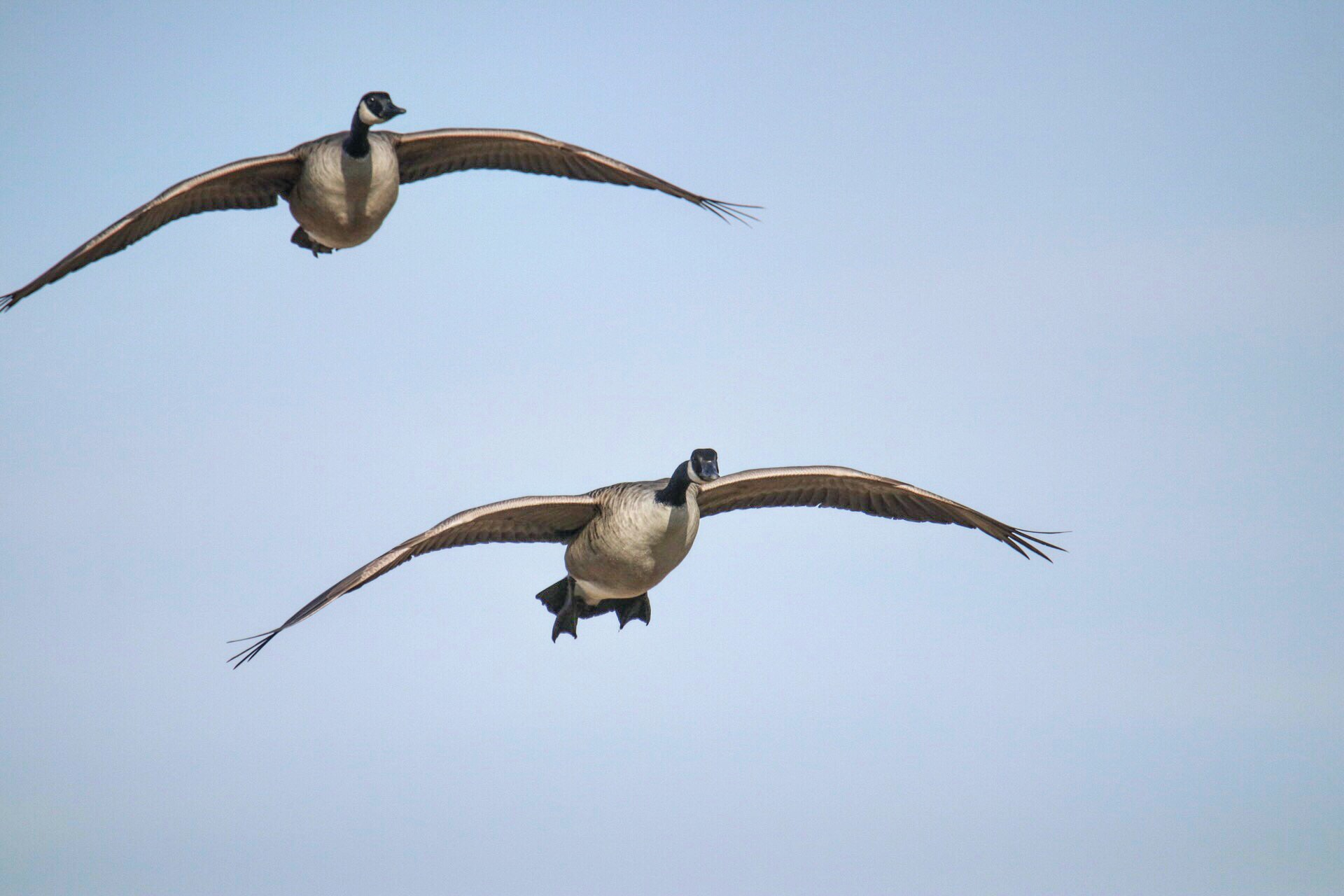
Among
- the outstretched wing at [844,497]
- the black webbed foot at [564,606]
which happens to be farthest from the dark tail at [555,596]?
the outstretched wing at [844,497]

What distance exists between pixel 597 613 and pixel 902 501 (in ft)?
10.2

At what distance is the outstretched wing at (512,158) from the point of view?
53.9 feet

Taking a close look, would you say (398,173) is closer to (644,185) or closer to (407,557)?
(644,185)

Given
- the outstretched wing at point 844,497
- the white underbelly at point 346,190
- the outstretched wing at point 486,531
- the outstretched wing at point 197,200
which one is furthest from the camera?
the white underbelly at point 346,190

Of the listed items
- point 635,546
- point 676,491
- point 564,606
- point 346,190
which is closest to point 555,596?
point 564,606

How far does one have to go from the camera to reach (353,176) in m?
15.9

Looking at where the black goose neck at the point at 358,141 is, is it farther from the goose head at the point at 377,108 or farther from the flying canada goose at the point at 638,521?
the flying canada goose at the point at 638,521

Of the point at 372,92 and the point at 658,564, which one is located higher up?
the point at 372,92

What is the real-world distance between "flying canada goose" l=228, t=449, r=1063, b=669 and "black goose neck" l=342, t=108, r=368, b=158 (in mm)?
4269

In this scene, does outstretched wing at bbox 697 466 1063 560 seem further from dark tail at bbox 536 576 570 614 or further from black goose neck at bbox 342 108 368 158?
black goose neck at bbox 342 108 368 158

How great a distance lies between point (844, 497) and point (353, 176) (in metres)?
5.84

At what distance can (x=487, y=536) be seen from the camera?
14.5 meters

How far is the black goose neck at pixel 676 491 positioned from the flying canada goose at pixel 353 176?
3.83m

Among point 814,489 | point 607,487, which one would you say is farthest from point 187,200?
point 814,489
